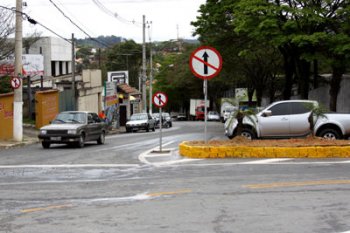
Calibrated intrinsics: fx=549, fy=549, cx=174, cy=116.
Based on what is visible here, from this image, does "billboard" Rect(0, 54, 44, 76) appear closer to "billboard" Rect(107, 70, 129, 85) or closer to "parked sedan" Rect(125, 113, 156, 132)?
"parked sedan" Rect(125, 113, 156, 132)

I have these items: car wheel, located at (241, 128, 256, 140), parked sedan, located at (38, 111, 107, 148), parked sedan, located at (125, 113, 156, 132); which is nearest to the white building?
parked sedan, located at (125, 113, 156, 132)

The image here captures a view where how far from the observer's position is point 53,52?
56906mm

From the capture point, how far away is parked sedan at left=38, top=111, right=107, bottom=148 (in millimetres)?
22000

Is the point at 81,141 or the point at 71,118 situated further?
the point at 71,118

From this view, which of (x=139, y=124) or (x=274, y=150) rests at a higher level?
(x=139, y=124)

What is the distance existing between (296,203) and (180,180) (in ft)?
10.9

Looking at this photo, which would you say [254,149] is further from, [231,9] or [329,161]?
[231,9]

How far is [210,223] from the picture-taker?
735 cm

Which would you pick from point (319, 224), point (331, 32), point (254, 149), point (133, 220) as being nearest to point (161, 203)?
point (133, 220)

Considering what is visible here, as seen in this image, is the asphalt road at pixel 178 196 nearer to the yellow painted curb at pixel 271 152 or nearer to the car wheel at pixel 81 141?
the yellow painted curb at pixel 271 152

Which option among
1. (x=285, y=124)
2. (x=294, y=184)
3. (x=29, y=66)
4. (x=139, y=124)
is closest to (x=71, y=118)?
Answer: (x=285, y=124)

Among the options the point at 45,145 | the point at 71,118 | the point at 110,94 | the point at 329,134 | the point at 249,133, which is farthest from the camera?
the point at 110,94

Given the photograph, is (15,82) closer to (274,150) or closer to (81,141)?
(81,141)

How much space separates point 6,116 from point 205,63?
1521cm
